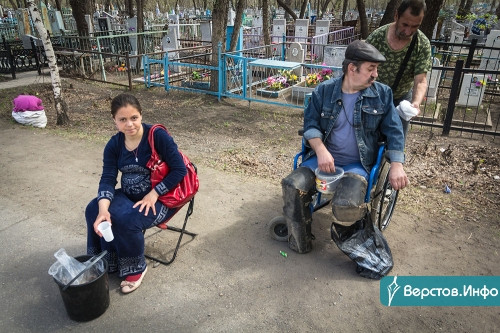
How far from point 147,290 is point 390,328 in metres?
1.76

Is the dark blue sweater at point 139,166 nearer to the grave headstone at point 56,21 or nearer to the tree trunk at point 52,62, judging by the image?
the tree trunk at point 52,62

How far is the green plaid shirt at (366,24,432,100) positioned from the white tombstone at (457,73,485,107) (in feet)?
19.9

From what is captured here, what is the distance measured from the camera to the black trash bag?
292 centimetres

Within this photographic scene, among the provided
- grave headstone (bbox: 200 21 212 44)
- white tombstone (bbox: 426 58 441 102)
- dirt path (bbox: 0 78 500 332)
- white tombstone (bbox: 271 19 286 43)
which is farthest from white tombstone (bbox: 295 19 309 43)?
dirt path (bbox: 0 78 500 332)

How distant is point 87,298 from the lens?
2475mm

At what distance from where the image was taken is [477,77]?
28.5 ft

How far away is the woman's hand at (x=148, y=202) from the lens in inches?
107

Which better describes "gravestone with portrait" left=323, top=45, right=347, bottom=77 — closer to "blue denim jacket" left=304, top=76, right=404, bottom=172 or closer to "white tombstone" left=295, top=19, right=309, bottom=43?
"white tombstone" left=295, top=19, right=309, bottom=43

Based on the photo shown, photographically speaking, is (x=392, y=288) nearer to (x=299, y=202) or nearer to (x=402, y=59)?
(x=299, y=202)

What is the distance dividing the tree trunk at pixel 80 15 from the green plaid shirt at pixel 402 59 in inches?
520

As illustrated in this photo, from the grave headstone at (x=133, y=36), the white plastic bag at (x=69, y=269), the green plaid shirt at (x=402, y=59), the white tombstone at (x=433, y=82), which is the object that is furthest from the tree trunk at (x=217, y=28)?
the white plastic bag at (x=69, y=269)

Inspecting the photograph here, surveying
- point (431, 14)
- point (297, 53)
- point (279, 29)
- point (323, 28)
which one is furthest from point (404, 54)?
point (323, 28)

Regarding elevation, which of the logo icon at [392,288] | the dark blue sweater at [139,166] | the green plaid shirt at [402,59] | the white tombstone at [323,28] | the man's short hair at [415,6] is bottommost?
the logo icon at [392,288]

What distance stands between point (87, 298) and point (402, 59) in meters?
3.23
